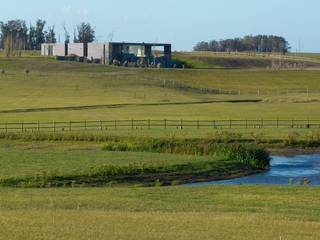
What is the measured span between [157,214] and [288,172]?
2401cm

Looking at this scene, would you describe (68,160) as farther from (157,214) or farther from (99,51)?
(99,51)

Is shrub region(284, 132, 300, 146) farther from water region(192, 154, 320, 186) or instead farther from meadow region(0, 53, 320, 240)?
water region(192, 154, 320, 186)

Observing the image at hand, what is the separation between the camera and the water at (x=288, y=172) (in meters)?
41.5

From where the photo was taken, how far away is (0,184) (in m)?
34.2

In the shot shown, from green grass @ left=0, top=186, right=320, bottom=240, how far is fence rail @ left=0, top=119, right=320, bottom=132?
110 ft

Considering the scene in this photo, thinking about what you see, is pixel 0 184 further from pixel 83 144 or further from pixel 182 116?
pixel 182 116

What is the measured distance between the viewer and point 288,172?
4550cm

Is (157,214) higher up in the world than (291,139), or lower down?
higher up

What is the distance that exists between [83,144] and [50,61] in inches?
3961

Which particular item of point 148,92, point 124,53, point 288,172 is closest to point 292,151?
point 288,172

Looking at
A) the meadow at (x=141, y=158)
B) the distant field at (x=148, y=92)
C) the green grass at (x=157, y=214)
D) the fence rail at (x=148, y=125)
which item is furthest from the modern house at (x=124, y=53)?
the green grass at (x=157, y=214)

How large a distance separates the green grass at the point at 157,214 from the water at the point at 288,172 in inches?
397

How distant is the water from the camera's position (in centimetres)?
4150

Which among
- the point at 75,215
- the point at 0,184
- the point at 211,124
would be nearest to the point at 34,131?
the point at 211,124
